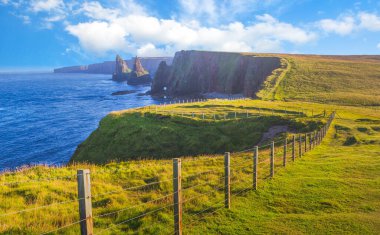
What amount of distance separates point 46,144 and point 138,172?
4429 centimetres

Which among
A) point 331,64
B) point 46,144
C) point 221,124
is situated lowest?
point 46,144

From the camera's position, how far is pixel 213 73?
153 meters

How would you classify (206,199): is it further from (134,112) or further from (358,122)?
(134,112)

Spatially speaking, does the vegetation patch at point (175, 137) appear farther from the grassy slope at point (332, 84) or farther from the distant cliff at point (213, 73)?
the distant cliff at point (213, 73)

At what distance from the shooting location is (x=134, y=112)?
191ft

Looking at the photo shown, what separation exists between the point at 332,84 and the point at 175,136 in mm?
64230

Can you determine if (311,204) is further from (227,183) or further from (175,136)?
(175,136)

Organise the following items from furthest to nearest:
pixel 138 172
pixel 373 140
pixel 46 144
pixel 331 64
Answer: pixel 331 64 → pixel 46 144 → pixel 373 140 → pixel 138 172

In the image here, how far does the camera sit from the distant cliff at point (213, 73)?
116812 millimetres

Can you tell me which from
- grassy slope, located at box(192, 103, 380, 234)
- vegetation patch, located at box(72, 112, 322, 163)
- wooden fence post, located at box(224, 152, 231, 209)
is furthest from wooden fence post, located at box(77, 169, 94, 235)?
vegetation patch, located at box(72, 112, 322, 163)

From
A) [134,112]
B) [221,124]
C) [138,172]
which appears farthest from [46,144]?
[138,172]

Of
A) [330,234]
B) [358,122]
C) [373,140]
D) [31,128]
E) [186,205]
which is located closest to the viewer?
[330,234]

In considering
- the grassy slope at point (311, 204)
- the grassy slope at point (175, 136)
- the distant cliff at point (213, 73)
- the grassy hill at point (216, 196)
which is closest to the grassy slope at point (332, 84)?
the distant cliff at point (213, 73)

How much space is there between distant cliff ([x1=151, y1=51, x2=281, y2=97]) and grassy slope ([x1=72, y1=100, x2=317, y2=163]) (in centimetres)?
6397
